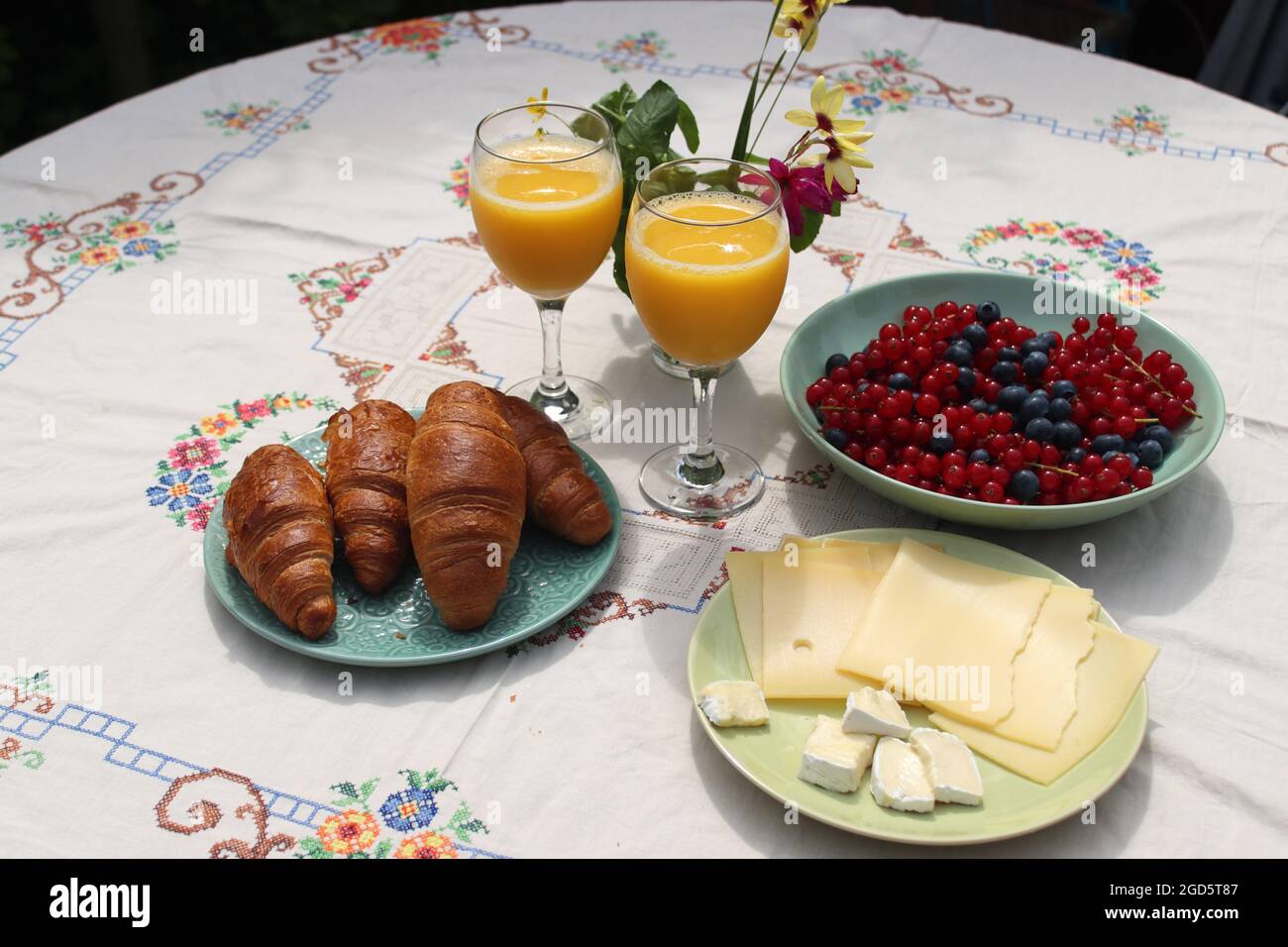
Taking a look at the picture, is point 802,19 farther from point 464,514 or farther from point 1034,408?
point 464,514

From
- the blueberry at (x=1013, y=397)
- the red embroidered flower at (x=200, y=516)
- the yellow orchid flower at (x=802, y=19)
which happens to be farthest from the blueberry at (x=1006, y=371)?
the red embroidered flower at (x=200, y=516)

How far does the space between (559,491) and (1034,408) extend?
47 cm

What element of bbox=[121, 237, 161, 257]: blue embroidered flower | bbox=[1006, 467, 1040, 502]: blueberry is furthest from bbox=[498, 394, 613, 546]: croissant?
bbox=[121, 237, 161, 257]: blue embroidered flower

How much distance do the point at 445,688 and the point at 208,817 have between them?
209 millimetres

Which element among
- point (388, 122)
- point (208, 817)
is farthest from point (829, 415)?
point (388, 122)

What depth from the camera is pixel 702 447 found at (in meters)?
1.20

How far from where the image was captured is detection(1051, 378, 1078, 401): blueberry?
3.73ft

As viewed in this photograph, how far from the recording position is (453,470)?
3.29 feet

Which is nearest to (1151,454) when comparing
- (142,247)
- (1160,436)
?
(1160,436)

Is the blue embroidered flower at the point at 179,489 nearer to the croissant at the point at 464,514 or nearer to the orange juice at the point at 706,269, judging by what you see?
the croissant at the point at 464,514

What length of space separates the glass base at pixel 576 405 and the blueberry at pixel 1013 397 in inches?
16.6

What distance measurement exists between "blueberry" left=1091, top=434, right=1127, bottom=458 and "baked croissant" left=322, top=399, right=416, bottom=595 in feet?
2.15

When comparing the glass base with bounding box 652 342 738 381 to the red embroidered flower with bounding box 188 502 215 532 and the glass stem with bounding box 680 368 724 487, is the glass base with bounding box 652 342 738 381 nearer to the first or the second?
the glass stem with bounding box 680 368 724 487
